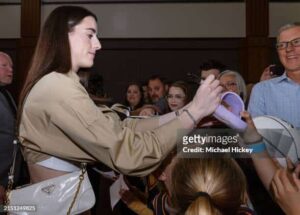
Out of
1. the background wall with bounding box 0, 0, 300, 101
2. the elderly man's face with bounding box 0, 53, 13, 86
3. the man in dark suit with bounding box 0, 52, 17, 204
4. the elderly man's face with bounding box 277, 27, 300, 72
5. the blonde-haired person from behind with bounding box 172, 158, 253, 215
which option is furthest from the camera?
the background wall with bounding box 0, 0, 300, 101

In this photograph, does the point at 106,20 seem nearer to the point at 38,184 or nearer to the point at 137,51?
the point at 137,51

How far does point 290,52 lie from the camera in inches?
69.4

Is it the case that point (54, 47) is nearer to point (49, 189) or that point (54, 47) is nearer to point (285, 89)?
point (49, 189)

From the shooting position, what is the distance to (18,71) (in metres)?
5.78

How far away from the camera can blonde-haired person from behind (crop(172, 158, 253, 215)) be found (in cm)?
90

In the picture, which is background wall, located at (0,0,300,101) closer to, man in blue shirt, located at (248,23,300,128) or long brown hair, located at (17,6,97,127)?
man in blue shirt, located at (248,23,300,128)

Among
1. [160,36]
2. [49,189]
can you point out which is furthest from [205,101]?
[160,36]

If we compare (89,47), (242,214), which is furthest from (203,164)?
(89,47)

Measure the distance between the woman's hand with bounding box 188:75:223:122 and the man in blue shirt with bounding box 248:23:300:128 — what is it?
2.35 ft

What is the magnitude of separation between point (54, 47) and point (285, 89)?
1076 mm

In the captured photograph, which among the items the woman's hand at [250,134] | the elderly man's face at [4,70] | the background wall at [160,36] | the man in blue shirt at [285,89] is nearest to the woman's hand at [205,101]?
the woman's hand at [250,134]

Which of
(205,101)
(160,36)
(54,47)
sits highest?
(160,36)

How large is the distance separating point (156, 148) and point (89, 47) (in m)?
0.33

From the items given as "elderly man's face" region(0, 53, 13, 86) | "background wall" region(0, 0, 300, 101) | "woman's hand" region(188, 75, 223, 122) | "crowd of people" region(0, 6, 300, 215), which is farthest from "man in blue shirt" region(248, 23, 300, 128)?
"background wall" region(0, 0, 300, 101)
